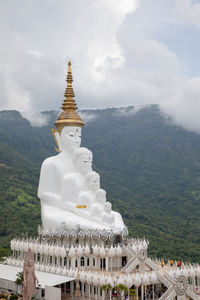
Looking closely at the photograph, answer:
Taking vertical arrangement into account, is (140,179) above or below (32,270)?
above

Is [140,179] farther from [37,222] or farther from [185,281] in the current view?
[185,281]

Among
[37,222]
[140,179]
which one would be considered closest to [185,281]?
[37,222]

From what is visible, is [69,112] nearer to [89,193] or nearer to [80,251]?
[89,193]

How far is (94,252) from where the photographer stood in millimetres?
34625

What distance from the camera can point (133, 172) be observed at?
11412 centimetres

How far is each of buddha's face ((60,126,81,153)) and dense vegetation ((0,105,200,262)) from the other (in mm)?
16652

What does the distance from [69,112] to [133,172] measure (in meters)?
73.6

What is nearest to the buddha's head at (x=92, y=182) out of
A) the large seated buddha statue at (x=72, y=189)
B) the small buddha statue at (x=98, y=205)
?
the large seated buddha statue at (x=72, y=189)

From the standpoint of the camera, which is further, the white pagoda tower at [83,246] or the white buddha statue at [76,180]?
the white buddha statue at [76,180]

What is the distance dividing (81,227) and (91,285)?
5.17m

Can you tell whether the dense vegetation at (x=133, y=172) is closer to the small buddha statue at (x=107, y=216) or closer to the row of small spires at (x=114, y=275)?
the small buddha statue at (x=107, y=216)

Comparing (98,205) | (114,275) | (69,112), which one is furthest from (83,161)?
(114,275)

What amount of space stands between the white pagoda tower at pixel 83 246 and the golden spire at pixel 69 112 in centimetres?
9

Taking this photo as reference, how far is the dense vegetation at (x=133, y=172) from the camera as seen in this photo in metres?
63.6
